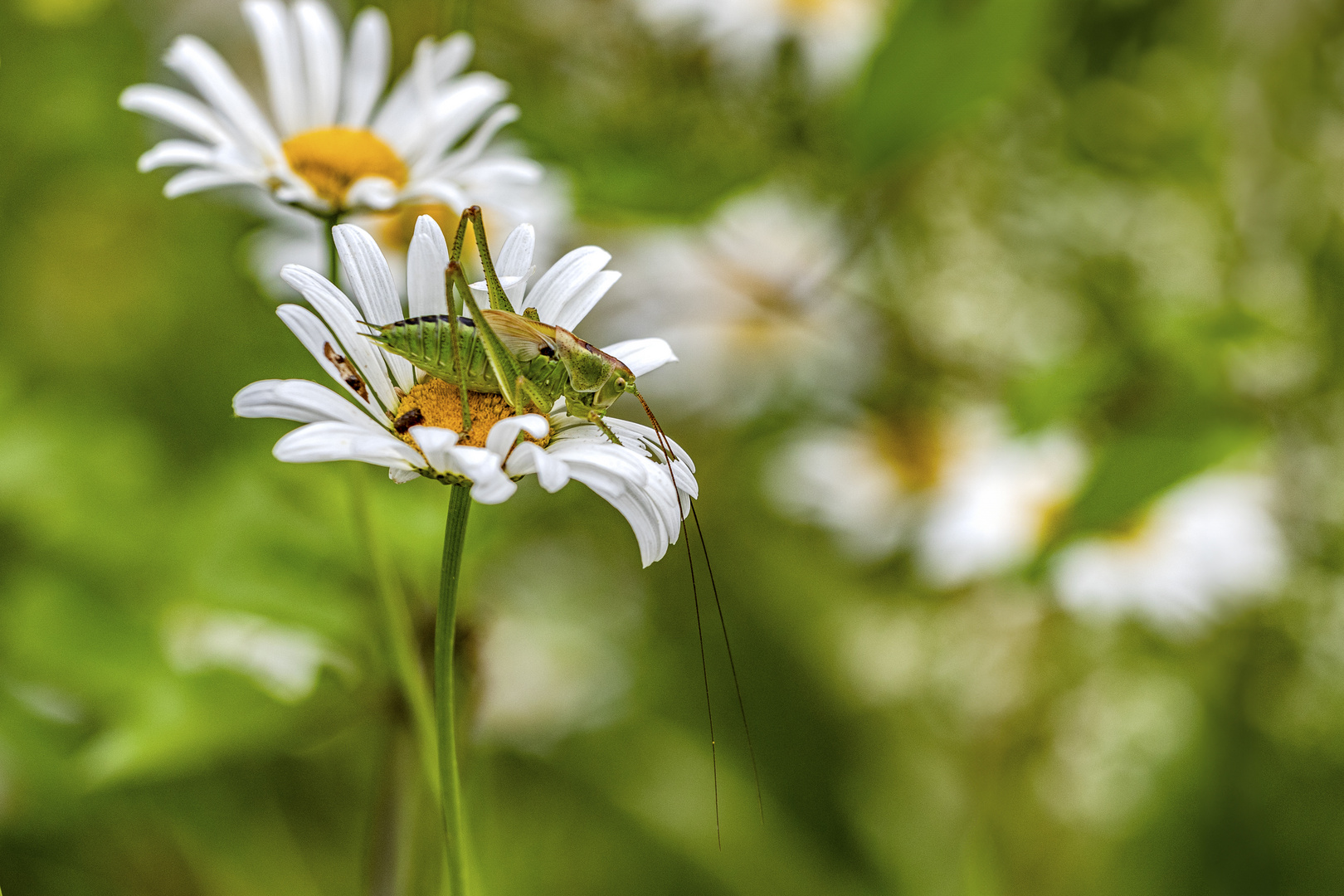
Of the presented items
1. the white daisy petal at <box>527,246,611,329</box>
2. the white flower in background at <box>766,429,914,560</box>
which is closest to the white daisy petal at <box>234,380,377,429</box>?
the white daisy petal at <box>527,246,611,329</box>

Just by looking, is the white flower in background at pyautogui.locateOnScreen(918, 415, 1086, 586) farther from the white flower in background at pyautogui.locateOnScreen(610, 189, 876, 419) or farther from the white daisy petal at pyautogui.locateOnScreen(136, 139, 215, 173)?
the white daisy petal at pyautogui.locateOnScreen(136, 139, 215, 173)

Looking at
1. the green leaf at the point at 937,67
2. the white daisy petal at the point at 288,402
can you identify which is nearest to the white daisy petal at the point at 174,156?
the white daisy petal at the point at 288,402

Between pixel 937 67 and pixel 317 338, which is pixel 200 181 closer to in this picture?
pixel 317 338

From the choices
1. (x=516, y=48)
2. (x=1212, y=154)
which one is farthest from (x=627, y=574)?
(x=1212, y=154)

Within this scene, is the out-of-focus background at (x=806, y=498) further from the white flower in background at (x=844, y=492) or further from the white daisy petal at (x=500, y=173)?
the white daisy petal at (x=500, y=173)

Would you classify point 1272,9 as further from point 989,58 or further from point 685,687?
point 685,687

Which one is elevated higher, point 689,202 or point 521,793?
point 689,202

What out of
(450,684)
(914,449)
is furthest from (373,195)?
(914,449)
